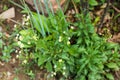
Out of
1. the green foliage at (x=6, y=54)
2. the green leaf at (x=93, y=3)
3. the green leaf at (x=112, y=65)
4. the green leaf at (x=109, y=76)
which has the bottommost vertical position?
the green leaf at (x=109, y=76)

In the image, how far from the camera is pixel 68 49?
258 centimetres

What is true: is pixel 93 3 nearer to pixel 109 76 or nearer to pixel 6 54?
pixel 109 76

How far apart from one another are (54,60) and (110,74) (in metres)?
0.50

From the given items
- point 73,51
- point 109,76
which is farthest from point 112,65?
point 73,51

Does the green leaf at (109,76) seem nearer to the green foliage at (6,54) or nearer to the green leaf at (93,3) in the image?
the green leaf at (93,3)

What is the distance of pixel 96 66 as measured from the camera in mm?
2564

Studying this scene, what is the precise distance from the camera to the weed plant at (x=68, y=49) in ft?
8.43

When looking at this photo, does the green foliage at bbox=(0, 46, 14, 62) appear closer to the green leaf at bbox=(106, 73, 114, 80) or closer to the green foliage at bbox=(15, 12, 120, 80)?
Answer: the green foliage at bbox=(15, 12, 120, 80)

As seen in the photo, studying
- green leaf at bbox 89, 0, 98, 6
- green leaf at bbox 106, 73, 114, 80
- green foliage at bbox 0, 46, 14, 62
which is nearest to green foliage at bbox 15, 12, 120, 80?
green leaf at bbox 106, 73, 114, 80

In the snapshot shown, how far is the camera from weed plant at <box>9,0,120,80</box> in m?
2.57

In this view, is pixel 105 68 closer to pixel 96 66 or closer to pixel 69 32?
pixel 96 66

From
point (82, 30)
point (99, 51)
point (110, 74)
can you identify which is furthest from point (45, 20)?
point (110, 74)

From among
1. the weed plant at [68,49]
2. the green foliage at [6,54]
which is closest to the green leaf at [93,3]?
the weed plant at [68,49]

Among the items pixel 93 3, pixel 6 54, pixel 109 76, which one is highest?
pixel 93 3
